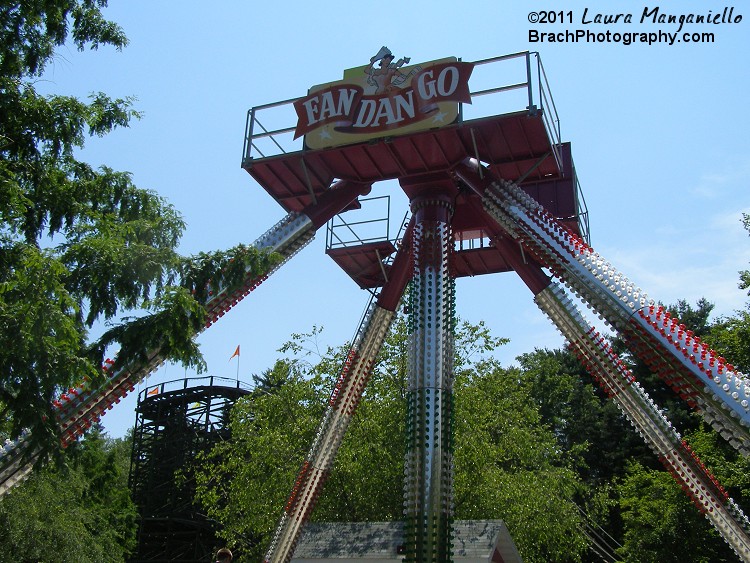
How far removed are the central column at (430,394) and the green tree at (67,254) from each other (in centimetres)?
408

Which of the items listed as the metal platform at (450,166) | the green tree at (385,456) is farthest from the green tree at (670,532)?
the metal platform at (450,166)

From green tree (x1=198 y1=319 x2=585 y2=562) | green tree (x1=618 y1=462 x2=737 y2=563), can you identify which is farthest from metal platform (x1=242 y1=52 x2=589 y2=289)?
green tree (x1=618 y1=462 x2=737 y2=563)

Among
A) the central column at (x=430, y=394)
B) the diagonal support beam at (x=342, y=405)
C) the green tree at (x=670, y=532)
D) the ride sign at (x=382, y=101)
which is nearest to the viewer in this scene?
the central column at (x=430, y=394)

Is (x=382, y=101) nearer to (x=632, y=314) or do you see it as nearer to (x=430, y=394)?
(x=430, y=394)

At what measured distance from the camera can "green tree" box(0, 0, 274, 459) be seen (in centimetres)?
747

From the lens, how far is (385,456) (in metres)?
21.7

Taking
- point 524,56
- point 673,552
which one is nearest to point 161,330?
point 524,56

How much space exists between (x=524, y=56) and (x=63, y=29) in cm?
762

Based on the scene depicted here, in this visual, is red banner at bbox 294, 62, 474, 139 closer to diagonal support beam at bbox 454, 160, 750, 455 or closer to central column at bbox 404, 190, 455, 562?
diagonal support beam at bbox 454, 160, 750, 455

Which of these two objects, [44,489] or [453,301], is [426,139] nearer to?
[453,301]

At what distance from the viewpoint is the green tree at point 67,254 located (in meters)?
7.47

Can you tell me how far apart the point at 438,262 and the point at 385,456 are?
9.79 metres

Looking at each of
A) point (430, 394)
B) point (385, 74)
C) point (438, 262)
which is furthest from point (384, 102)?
point (430, 394)

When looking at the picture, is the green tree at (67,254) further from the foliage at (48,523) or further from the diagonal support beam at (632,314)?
the foliage at (48,523)
